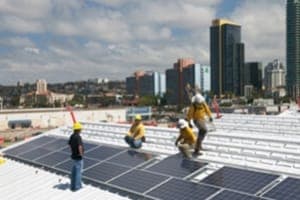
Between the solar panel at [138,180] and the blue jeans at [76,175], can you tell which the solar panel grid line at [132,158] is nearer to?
the solar panel at [138,180]

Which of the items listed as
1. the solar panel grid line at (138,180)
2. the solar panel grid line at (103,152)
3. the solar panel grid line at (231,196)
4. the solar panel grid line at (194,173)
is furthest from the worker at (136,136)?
the solar panel grid line at (231,196)

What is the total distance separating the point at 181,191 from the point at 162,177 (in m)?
1.09

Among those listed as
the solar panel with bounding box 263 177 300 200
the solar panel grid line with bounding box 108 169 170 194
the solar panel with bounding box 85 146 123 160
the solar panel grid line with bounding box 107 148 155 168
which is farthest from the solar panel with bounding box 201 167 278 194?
the solar panel with bounding box 85 146 123 160

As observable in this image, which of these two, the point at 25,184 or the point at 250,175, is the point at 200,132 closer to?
the point at 250,175

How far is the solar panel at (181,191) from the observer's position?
30.7ft

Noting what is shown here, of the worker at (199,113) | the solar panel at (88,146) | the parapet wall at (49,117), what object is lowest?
the parapet wall at (49,117)

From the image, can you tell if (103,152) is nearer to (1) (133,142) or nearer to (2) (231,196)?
(1) (133,142)

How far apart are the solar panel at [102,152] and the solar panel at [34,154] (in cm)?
229

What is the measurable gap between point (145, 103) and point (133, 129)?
16367cm

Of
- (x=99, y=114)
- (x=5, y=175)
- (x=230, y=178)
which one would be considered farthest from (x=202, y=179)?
(x=99, y=114)

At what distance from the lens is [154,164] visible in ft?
39.1

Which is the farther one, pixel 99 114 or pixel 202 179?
pixel 99 114

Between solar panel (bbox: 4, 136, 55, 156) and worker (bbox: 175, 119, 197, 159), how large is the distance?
7663 mm

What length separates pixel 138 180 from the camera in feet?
36.0
